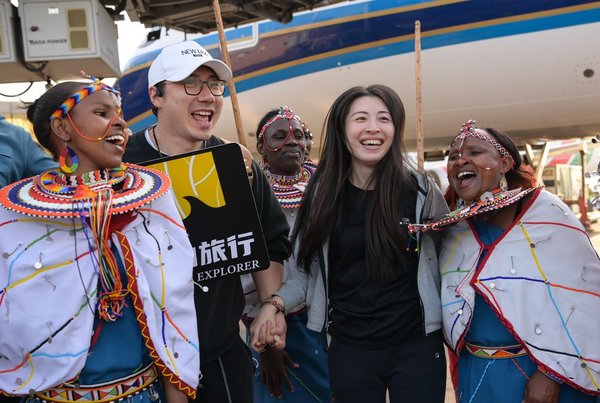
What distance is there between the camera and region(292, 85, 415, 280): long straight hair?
2.37m

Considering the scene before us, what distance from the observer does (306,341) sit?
10.9 ft

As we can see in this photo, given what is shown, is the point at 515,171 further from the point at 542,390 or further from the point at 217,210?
the point at 217,210

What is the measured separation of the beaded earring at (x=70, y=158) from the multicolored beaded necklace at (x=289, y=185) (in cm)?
162

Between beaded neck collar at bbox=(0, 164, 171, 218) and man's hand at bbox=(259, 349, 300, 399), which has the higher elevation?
beaded neck collar at bbox=(0, 164, 171, 218)

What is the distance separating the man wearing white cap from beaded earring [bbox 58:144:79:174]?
473 mm

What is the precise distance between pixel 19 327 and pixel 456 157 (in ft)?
5.84

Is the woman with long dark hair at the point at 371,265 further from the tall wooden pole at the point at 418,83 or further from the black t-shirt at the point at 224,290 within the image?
the tall wooden pole at the point at 418,83

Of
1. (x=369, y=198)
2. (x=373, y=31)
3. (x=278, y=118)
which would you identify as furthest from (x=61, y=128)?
(x=373, y=31)

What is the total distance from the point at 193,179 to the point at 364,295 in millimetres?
803

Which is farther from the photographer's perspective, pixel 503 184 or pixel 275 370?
pixel 275 370

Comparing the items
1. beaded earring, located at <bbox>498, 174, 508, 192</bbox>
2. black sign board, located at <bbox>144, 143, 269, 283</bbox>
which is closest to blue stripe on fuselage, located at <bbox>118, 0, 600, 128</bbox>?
beaded earring, located at <bbox>498, 174, 508, 192</bbox>

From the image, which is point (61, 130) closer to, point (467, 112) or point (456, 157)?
point (456, 157)

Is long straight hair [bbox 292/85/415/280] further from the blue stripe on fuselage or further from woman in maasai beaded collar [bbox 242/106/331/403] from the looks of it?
the blue stripe on fuselage

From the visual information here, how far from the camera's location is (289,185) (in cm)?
364
